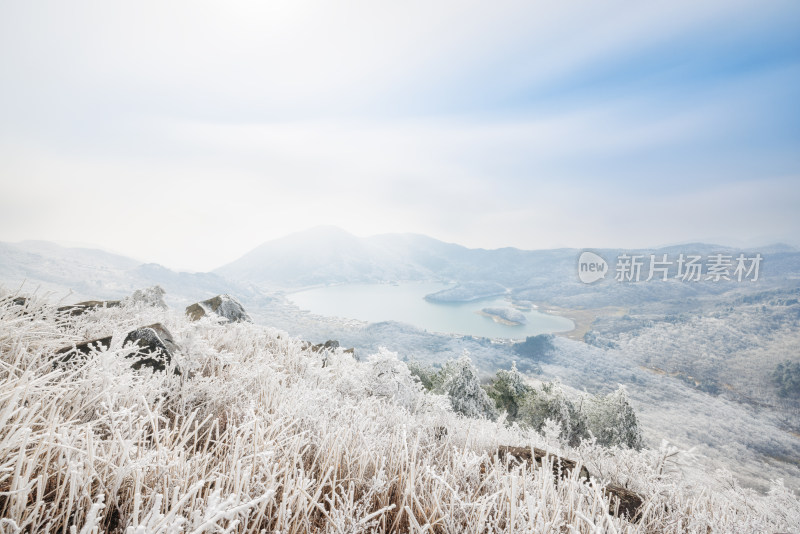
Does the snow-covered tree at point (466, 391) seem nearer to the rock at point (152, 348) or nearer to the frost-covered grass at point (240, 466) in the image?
the frost-covered grass at point (240, 466)

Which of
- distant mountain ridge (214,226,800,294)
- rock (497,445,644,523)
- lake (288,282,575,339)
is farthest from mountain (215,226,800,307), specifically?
rock (497,445,644,523)

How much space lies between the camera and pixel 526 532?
4.26 feet

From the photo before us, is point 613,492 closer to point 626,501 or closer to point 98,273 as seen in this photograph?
point 626,501

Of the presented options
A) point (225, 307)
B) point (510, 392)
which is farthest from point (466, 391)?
point (225, 307)

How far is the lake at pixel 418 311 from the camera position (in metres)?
97.2

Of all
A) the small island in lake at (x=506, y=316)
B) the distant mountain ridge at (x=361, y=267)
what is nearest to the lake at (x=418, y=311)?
the small island in lake at (x=506, y=316)

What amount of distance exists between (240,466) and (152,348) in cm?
219

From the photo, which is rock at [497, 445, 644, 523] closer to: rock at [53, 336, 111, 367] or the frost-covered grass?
the frost-covered grass

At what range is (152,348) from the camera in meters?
2.83

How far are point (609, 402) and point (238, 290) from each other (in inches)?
4752

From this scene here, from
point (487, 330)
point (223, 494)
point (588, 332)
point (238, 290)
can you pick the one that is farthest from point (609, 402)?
point (238, 290)

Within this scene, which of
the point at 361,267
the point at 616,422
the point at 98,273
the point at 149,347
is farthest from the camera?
the point at 361,267

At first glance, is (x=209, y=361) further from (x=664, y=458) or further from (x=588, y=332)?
(x=588, y=332)

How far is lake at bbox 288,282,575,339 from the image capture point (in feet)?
319
